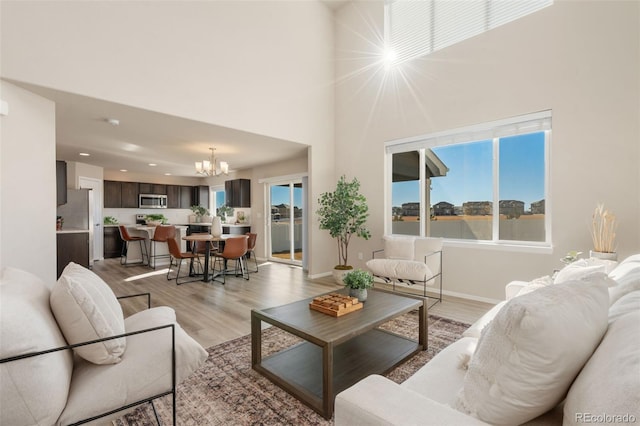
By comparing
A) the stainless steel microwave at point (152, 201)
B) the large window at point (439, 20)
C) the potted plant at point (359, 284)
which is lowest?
the potted plant at point (359, 284)

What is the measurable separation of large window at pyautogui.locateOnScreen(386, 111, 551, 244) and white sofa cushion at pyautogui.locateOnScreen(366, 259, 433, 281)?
3.75 ft

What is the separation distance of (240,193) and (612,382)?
309 inches

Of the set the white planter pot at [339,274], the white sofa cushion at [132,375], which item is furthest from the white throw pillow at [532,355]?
the white planter pot at [339,274]

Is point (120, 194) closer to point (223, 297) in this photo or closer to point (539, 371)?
point (223, 297)

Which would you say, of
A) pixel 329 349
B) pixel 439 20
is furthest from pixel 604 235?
pixel 439 20

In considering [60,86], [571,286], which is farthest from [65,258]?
[571,286]

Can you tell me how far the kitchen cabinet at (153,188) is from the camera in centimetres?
888

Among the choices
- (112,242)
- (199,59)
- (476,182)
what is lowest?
(112,242)

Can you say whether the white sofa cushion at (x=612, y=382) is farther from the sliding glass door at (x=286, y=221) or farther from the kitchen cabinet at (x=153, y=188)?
the kitchen cabinet at (x=153, y=188)

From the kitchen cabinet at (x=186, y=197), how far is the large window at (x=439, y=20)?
7.76m

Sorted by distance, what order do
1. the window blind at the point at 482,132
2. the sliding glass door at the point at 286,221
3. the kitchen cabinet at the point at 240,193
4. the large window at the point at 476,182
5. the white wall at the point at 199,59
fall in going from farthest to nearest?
the kitchen cabinet at the point at 240,193 → the sliding glass door at the point at 286,221 → the large window at the point at 476,182 → the window blind at the point at 482,132 → the white wall at the point at 199,59

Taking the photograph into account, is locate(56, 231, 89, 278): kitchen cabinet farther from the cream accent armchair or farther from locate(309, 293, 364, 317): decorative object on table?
the cream accent armchair

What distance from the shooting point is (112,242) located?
785 centimetres

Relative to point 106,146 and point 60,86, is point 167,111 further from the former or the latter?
point 106,146
